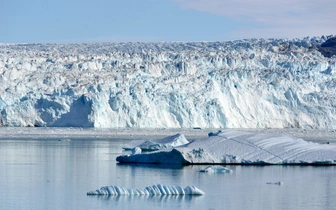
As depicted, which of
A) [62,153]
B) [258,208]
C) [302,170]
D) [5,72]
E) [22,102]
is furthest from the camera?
[5,72]

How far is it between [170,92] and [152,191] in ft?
61.5

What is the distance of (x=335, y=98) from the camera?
3045cm

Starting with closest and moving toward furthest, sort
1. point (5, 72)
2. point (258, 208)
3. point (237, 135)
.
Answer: point (258, 208) → point (237, 135) → point (5, 72)

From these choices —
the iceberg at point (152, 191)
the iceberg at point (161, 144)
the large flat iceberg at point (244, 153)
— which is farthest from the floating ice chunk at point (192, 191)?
the iceberg at point (161, 144)

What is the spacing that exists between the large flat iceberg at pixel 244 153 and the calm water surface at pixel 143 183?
26cm

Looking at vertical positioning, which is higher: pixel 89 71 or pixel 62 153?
pixel 89 71

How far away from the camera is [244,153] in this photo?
Result: 14297 mm

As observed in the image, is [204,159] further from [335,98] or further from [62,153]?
[335,98]

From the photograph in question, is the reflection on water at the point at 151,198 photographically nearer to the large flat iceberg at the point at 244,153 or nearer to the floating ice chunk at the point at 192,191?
the floating ice chunk at the point at 192,191

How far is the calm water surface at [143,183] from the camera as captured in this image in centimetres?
942

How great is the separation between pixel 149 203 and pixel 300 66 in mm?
25158

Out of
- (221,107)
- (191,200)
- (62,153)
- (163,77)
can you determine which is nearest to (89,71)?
(163,77)

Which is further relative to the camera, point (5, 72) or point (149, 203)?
point (5, 72)

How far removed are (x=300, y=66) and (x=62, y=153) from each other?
18773 millimetres
